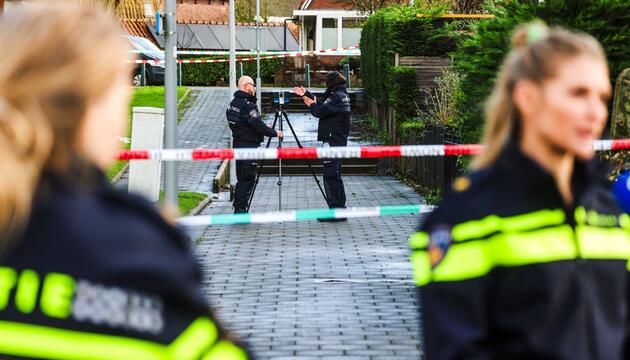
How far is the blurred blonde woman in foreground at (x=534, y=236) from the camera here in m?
2.57

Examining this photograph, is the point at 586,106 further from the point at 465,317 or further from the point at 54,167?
the point at 54,167

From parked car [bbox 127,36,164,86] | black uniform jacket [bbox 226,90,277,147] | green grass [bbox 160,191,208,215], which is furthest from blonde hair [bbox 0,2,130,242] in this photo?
parked car [bbox 127,36,164,86]

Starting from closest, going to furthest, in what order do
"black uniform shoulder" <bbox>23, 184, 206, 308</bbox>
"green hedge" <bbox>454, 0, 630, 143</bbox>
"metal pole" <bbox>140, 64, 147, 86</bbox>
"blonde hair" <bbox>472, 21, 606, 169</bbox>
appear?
"black uniform shoulder" <bbox>23, 184, 206, 308</bbox> < "blonde hair" <bbox>472, 21, 606, 169</bbox> < "green hedge" <bbox>454, 0, 630, 143</bbox> < "metal pole" <bbox>140, 64, 147, 86</bbox>

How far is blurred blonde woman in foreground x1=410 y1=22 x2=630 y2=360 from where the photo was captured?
2568mm

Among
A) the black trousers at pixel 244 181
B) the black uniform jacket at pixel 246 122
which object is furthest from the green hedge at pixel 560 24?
the black trousers at pixel 244 181

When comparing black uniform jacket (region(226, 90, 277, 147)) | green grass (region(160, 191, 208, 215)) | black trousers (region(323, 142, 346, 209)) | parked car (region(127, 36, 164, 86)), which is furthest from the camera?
parked car (region(127, 36, 164, 86))

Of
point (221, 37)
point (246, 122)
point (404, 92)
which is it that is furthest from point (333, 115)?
point (221, 37)

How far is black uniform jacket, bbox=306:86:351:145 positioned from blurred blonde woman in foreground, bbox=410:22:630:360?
12.2 metres

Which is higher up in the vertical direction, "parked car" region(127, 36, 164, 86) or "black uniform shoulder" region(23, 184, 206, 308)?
"black uniform shoulder" region(23, 184, 206, 308)

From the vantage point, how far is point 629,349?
2822 millimetres

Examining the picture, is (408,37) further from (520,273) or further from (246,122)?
(520,273)

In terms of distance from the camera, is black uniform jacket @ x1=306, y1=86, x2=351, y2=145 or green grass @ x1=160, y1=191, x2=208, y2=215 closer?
black uniform jacket @ x1=306, y1=86, x2=351, y2=145

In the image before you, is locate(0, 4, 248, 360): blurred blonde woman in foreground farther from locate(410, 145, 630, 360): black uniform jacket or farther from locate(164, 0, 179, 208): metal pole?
locate(164, 0, 179, 208): metal pole

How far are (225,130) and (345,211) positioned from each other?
63.2 ft
